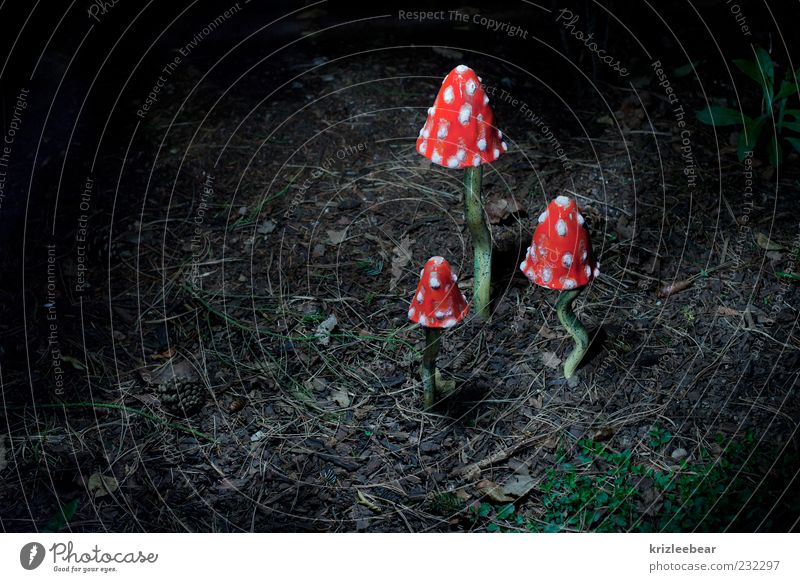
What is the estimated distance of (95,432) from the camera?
3.03m

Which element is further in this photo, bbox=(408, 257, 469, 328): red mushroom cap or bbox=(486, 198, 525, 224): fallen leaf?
bbox=(486, 198, 525, 224): fallen leaf

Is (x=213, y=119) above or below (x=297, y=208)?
above

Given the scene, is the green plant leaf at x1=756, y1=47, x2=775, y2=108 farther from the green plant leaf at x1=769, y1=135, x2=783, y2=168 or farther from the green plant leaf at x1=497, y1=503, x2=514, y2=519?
the green plant leaf at x1=497, y1=503, x2=514, y2=519

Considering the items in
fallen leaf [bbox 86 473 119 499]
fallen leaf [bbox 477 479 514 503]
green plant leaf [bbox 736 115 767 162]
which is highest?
green plant leaf [bbox 736 115 767 162]

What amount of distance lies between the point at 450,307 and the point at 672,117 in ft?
7.05

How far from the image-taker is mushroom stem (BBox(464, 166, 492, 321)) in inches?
122

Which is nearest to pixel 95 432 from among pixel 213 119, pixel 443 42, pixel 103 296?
pixel 103 296

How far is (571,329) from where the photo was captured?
3.07 metres

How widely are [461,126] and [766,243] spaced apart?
1.60m

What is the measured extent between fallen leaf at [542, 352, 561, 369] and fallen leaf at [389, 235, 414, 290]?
2.30 ft

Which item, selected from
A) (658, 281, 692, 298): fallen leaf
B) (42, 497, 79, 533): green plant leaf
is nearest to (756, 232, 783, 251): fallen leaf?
(658, 281, 692, 298): fallen leaf

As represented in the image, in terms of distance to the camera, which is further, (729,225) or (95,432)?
(729,225)

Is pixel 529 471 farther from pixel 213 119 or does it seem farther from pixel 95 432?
pixel 213 119

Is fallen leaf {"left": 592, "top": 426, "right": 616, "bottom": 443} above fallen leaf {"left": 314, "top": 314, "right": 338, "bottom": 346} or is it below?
below
